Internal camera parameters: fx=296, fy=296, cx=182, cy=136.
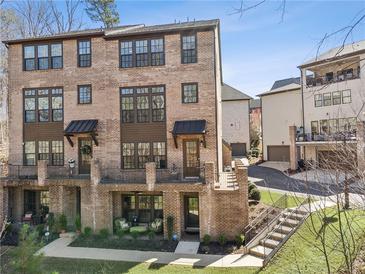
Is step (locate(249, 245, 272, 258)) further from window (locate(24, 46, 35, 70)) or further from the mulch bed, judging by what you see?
window (locate(24, 46, 35, 70))

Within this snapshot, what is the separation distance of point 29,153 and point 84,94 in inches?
222

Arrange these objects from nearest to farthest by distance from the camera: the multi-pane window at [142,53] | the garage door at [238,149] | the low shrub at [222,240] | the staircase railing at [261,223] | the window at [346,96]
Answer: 1. the staircase railing at [261,223]
2. the low shrub at [222,240]
3. the multi-pane window at [142,53]
4. the window at [346,96]
5. the garage door at [238,149]

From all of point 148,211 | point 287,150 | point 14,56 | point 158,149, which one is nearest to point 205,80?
point 158,149

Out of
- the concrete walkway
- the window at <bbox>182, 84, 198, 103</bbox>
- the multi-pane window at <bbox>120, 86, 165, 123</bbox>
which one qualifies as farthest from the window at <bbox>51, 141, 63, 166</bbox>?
the window at <bbox>182, 84, 198, 103</bbox>

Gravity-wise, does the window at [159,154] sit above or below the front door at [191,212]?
above

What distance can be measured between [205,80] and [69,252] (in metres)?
11.9

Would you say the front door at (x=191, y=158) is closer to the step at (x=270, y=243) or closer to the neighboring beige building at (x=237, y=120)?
the step at (x=270, y=243)

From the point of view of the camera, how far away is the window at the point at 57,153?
1969 cm

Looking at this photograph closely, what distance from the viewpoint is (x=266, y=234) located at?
46.3 feet

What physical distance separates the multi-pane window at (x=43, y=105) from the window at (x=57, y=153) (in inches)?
63.1

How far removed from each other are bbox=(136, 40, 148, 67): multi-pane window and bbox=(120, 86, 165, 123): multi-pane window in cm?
157

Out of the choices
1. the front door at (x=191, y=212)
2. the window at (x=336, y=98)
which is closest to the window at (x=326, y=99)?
the window at (x=336, y=98)

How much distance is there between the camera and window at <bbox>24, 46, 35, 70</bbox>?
65.8 feet

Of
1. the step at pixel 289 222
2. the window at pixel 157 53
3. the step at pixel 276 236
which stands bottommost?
the step at pixel 276 236
